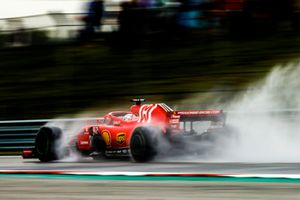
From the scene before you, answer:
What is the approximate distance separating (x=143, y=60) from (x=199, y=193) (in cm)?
1237

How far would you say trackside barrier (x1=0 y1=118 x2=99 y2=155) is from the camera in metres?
15.3

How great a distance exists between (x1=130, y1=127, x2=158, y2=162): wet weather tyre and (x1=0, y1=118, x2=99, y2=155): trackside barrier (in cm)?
461

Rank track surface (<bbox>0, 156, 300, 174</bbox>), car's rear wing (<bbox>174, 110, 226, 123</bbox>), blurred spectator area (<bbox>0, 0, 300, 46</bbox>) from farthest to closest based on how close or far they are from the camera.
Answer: blurred spectator area (<bbox>0, 0, 300, 46</bbox>), car's rear wing (<bbox>174, 110, 226, 123</bbox>), track surface (<bbox>0, 156, 300, 174</bbox>)

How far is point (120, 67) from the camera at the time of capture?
1945 centimetres

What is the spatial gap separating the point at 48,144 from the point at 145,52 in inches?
287

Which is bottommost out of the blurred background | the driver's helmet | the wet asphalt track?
the wet asphalt track

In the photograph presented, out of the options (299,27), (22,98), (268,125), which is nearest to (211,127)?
(268,125)

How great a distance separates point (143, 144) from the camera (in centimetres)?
1070

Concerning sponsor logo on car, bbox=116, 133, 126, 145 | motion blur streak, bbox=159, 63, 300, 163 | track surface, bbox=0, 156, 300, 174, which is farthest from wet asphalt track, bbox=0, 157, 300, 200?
sponsor logo on car, bbox=116, 133, 126, 145

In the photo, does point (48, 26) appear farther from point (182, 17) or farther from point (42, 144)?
Answer: point (42, 144)

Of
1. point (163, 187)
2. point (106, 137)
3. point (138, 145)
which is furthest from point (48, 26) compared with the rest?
point (163, 187)

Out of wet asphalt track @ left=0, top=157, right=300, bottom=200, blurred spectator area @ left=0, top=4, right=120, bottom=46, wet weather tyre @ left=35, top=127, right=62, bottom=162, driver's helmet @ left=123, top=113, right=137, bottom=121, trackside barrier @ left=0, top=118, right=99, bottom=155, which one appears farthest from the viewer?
blurred spectator area @ left=0, top=4, right=120, bottom=46

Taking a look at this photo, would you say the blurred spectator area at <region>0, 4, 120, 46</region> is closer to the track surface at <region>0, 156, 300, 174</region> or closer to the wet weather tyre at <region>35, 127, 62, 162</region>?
the wet weather tyre at <region>35, 127, 62, 162</region>

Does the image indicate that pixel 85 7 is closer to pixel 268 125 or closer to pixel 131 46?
pixel 131 46
